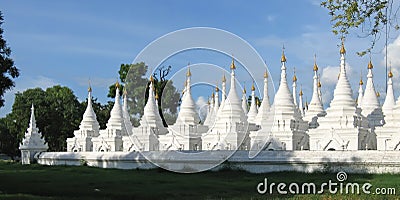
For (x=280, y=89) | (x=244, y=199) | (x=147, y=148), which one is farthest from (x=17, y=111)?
(x=244, y=199)

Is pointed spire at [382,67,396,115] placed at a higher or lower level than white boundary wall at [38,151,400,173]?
higher

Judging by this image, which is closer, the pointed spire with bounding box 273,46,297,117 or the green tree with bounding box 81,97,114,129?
the pointed spire with bounding box 273,46,297,117

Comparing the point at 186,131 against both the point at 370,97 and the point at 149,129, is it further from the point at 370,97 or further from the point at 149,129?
the point at 370,97

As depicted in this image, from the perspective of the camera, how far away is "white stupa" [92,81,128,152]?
55781mm

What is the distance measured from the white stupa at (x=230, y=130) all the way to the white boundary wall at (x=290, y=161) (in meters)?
7.68

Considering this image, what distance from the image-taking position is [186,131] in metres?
47.2

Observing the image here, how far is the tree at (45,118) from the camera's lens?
231 feet

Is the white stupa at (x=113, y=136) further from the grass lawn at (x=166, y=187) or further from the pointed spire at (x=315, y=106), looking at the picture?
the grass lawn at (x=166, y=187)

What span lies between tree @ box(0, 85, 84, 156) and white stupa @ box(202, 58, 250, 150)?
30.5 metres

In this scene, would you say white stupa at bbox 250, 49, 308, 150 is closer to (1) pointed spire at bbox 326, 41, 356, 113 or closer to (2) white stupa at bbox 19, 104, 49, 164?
(1) pointed spire at bbox 326, 41, 356, 113

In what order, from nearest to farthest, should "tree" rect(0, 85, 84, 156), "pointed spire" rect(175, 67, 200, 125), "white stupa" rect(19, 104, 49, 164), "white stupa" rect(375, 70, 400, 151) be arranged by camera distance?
"white stupa" rect(375, 70, 400, 151) → "pointed spire" rect(175, 67, 200, 125) → "white stupa" rect(19, 104, 49, 164) → "tree" rect(0, 85, 84, 156)

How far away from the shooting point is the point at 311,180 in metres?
28.6

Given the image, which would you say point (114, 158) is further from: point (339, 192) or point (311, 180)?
point (339, 192)

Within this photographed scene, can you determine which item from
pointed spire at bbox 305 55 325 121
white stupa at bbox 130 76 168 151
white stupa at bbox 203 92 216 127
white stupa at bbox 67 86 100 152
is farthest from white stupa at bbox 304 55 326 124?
white stupa at bbox 67 86 100 152
